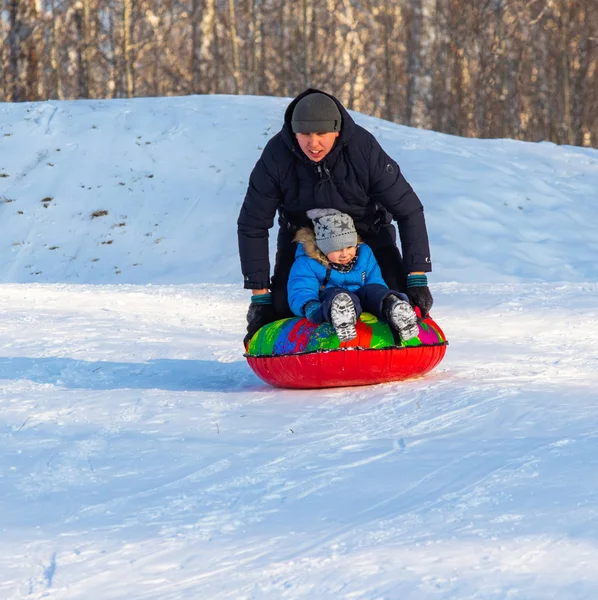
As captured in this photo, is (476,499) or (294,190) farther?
(294,190)

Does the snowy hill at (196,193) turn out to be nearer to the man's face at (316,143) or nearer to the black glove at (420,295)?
the black glove at (420,295)

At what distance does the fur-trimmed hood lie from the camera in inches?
180

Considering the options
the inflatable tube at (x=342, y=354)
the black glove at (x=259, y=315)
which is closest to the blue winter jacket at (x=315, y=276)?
the inflatable tube at (x=342, y=354)

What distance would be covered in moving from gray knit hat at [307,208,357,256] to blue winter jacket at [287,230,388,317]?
69mm

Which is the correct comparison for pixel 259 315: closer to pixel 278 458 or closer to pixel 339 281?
pixel 339 281

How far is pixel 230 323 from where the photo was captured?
6.88 metres

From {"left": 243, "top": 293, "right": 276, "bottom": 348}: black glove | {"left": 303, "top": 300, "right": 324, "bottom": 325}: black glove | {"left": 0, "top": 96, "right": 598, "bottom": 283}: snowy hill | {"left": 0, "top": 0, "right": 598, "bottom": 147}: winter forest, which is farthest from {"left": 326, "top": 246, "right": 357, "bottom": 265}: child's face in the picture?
{"left": 0, "top": 0, "right": 598, "bottom": 147}: winter forest

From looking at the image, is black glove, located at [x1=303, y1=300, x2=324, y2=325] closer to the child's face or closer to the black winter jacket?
the child's face

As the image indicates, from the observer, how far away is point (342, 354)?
170 inches

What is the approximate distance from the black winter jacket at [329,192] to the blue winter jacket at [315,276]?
0.20 metres

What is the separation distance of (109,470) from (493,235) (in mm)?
8708

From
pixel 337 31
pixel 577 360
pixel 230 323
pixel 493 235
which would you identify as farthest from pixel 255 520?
pixel 337 31

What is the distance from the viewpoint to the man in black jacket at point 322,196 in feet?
14.8

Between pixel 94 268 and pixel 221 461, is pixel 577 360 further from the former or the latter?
pixel 94 268
